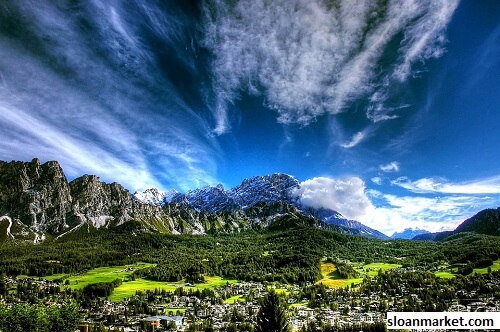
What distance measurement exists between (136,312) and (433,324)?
124 meters

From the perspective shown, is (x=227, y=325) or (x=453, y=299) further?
(x=453, y=299)

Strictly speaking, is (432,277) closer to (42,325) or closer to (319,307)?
(319,307)

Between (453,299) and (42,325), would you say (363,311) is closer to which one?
(453,299)

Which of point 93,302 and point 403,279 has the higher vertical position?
point 403,279

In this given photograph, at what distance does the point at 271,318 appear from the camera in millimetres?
64375

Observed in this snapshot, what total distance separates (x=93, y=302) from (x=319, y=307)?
111012 mm

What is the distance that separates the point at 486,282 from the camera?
16075 centimetres

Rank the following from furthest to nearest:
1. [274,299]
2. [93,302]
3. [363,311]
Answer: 1. [93,302]
2. [363,311]
3. [274,299]

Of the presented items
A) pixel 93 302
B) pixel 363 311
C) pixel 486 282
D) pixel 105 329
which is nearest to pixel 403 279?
pixel 486 282

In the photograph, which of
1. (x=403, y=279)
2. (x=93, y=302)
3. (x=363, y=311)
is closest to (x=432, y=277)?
(x=403, y=279)

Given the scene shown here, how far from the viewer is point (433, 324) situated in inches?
2400

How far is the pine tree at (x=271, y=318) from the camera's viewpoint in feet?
209

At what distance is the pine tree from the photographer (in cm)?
6366

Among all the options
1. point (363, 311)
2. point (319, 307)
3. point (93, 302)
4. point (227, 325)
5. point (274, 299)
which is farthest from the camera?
point (93, 302)
